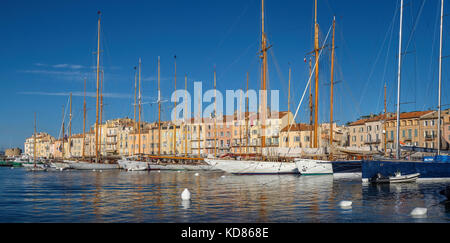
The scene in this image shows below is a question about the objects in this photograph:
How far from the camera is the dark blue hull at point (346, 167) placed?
51938mm

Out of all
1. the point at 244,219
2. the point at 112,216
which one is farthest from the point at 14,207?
the point at 244,219

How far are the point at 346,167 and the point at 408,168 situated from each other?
41.2 feet

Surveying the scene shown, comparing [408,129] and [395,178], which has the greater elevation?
[408,129]

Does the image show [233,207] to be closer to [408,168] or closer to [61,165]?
[408,168]

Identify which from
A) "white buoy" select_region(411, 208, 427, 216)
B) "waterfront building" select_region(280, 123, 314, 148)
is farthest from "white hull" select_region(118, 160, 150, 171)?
"white buoy" select_region(411, 208, 427, 216)

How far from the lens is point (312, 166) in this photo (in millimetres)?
54188

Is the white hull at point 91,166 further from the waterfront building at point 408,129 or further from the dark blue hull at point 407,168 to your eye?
the dark blue hull at point 407,168

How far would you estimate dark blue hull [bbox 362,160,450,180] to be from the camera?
129 feet

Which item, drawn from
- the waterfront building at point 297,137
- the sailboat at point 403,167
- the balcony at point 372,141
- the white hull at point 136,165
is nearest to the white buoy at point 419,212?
the sailboat at point 403,167

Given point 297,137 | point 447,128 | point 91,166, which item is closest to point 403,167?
point 447,128

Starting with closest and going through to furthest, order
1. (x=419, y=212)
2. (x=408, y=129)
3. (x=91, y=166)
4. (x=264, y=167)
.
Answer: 1. (x=419, y=212)
2. (x=264, y=167)
3. (x=91, y=166)
4. (x=408, y=129)

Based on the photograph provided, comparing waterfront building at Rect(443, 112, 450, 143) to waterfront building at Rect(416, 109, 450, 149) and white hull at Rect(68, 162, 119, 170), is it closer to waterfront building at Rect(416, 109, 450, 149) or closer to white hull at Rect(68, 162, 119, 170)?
waterfront building at Rect(416, 109, 450, 149)

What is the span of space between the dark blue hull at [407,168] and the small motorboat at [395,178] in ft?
1.25

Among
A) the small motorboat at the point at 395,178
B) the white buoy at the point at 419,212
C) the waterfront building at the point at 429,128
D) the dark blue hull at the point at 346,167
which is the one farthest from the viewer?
the waterfront building at the point at 429,128
